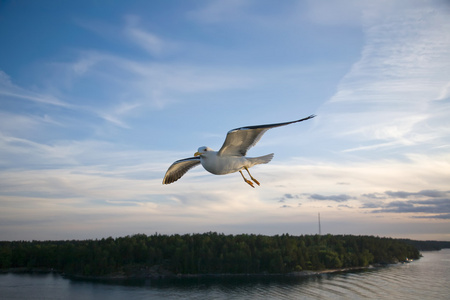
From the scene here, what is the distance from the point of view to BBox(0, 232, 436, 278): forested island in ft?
255

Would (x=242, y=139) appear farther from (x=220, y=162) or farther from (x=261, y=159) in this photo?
(x=261, y=159)

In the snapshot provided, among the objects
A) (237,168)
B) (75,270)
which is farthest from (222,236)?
(237,168)

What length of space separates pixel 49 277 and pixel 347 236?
77095 mm

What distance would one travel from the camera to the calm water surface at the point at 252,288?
5775 centimetres

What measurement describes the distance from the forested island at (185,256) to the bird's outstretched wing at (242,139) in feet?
234

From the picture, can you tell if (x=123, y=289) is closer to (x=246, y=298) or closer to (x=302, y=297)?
(x=246, y=298)

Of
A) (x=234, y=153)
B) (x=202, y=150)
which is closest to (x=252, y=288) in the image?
(x=234, y=153)

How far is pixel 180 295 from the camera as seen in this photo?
58781 mm

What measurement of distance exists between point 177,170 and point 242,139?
11.6ft

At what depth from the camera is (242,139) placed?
8914 millimetres

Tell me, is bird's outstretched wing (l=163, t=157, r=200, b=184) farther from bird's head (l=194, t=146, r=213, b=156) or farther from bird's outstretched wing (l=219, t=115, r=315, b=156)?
bird's outstretched wing (l=219, t=115, r=315, b=156)

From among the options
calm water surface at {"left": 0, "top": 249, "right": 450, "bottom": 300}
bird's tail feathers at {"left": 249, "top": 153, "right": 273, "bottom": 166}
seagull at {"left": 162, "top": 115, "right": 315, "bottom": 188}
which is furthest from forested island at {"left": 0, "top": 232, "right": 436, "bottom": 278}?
seagull at {"left": 162, "top": 115, "right": 315, "bottom": 188}

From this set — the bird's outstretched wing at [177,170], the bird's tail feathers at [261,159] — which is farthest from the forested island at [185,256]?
the bird's tail feathers at [261,159]

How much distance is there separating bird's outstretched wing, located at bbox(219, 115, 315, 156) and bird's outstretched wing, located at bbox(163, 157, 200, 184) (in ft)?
8.41
